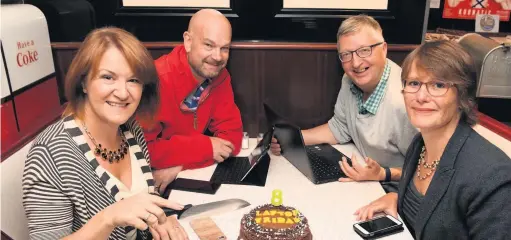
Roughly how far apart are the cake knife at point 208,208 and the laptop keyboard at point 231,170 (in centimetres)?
19

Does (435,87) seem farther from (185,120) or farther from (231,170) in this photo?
(185,120)

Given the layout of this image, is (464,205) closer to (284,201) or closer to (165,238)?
(284,201)

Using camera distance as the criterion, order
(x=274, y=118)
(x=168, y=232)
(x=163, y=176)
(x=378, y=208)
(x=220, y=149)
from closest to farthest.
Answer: (x=168, y=232)
(x=378, y=208)
(x=163, y=176)
(x=220, y=149)
(x=274, y=118)

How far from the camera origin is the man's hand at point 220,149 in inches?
74.9

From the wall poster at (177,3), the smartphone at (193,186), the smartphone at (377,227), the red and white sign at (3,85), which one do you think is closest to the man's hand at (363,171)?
the smartphone at (377,227)

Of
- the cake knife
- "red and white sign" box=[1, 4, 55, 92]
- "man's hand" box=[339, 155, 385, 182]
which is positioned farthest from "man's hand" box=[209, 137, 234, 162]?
"red and white sign" box=[1, 4, 55, 92]

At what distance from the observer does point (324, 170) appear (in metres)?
1.83

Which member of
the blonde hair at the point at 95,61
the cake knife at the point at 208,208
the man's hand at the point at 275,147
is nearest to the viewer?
the blonde hair at the point at 95,61

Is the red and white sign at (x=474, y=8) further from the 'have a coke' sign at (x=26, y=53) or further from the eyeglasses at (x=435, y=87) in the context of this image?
the 'have a coke' sign at (x=26, y=53)

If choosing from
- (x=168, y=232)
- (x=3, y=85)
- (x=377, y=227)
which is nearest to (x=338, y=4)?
(x=377, y=227)

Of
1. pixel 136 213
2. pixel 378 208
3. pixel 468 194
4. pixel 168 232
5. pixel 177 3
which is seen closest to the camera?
pixel 136 213

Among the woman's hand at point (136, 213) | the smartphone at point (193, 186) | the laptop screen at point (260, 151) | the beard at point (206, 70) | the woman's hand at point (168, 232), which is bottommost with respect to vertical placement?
the smartphone at point (193, 186)

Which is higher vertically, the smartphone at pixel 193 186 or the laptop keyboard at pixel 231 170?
the smartphone at pixel 193 186

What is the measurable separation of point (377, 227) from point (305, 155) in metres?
0.44
